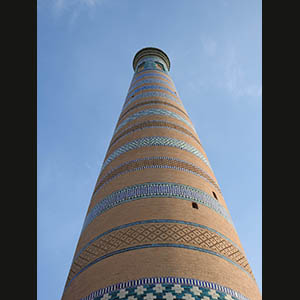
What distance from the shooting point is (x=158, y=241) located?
3023 mm

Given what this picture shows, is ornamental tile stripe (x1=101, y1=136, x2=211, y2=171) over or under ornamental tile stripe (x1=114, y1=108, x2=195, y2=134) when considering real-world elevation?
under

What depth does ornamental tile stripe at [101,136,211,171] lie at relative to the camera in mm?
4570

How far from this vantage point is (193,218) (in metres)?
3.37

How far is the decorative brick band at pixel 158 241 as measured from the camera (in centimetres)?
303

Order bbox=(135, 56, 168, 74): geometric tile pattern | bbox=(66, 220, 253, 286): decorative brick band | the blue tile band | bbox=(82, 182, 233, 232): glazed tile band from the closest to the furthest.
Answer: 1. bbox=(66, 220, 253, 286): decorative brick band
2. bbox=(82, 182, 233, 232): glazed tile band
3. the blue tile band
4. bbox=(135, 56, 168, 74): geometric tile pattern

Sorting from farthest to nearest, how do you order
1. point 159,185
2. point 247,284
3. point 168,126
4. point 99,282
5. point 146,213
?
point 168,126
point 159,185
point 146,213
point 247,284
point 99,282

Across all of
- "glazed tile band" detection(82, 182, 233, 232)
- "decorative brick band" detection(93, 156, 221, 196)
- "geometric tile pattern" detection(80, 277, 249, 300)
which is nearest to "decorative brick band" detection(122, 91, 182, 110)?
"decorative brick band" detection(93, 156, 221, 196)

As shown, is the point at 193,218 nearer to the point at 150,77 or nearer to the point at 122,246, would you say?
the point at 122,246

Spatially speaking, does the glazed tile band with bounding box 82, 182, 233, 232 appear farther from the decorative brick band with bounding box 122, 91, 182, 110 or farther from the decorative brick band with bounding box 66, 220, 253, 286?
the decorative brick band with bounding box 122, 91, 182, 110

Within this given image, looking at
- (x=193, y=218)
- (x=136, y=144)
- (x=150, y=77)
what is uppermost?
(x=150, y=77)

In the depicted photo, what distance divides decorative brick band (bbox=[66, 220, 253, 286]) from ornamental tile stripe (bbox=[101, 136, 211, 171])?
4.97ft

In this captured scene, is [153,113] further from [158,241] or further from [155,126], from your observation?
[158,241]
